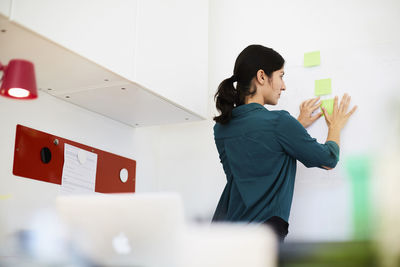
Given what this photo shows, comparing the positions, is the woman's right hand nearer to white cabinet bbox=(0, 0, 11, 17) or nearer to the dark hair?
the dark hair

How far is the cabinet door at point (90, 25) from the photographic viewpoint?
1.69 metres

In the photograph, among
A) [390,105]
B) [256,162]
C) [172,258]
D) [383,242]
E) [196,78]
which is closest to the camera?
[383,242]

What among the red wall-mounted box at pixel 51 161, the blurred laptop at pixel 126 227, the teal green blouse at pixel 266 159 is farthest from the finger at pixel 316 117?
the blurred laptop at pixel 126 227

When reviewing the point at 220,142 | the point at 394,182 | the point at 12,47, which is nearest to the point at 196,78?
the point at 220,142

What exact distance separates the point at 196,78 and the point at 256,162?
78cm

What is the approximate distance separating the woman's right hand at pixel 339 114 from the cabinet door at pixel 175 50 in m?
0.66

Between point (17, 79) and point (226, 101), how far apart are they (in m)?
0.92

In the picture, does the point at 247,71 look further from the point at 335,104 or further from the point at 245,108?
the point at 335,104

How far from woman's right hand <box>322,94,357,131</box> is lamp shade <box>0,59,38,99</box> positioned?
1358 mm

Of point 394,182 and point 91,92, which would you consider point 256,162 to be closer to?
point 91,92

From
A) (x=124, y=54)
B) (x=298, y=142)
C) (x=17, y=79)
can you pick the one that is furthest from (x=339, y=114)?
(x=17, y=79)

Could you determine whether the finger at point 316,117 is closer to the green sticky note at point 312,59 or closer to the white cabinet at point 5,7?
the green sticky note at point 312,59

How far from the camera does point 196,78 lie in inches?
104

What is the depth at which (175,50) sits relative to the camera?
98.3 inches
